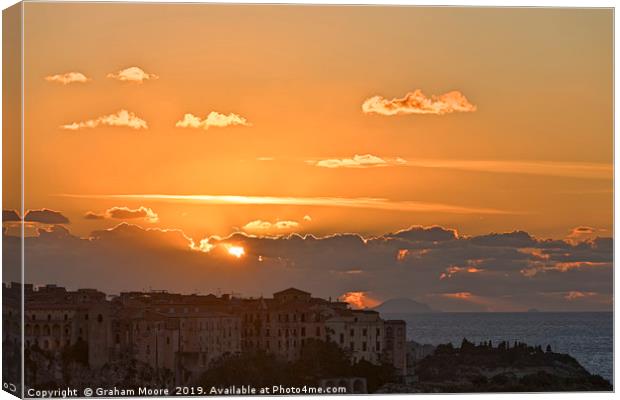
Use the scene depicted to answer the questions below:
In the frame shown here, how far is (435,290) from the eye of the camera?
16172mm

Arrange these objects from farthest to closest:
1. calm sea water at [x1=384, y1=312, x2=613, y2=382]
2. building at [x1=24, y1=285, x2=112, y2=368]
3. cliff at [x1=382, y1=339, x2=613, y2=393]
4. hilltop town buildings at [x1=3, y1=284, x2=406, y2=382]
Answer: cliff at [x1=382, y1=339, x2=613, y2=393] → calm sea water at [x1=384, y1=312, x2=613, y2=382] → hilltop town buildings at [x1=3, y1=284, x2=406, y2=382] → building at [x1=24, y1=285, x2=112, y2=368]

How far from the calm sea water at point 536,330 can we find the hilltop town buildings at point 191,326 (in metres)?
0.23

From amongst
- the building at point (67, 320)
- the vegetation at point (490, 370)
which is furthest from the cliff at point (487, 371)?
the building at point (67, 320)

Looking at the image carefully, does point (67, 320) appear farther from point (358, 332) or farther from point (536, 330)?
point (536, 330)

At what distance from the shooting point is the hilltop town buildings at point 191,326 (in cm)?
1560

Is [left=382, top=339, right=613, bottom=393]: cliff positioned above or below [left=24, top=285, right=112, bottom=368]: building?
below

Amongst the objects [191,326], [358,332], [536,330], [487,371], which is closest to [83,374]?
[191,326]

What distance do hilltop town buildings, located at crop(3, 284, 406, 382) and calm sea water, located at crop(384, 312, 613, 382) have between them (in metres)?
0.23

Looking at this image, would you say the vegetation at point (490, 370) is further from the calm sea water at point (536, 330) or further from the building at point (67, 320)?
the building at point (67, 320)

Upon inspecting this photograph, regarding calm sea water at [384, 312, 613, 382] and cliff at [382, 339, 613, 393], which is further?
cliff at [382, 339, 613, 393]

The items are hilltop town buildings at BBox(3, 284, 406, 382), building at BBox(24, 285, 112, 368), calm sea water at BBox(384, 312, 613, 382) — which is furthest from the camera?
calm sea water at BBox(384, 312, 613, 382)

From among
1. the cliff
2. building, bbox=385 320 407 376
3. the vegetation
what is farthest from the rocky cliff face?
the vegetation

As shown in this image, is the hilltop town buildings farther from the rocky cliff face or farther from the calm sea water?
the calm sea water

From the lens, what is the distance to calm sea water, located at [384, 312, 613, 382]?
1609 cm
